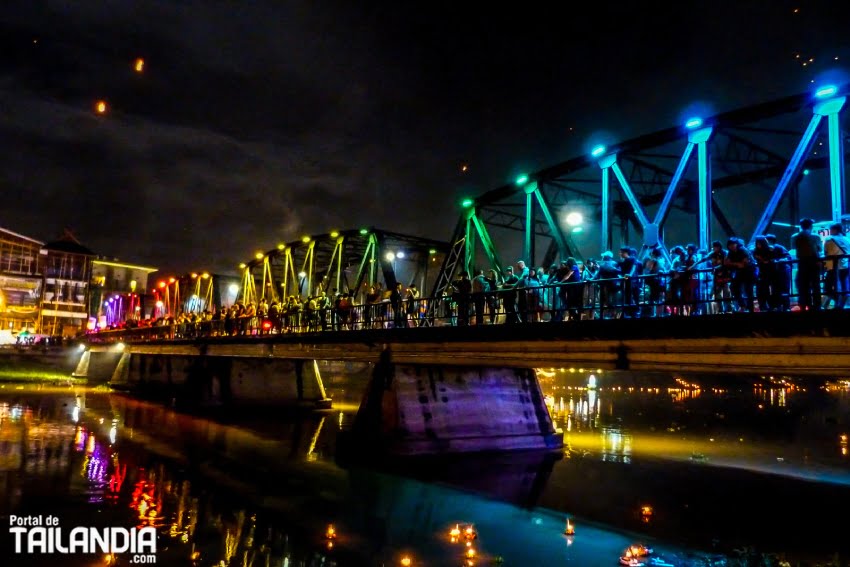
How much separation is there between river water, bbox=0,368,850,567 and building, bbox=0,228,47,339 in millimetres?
58849

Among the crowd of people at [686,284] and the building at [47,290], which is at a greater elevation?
the building at [47,290]

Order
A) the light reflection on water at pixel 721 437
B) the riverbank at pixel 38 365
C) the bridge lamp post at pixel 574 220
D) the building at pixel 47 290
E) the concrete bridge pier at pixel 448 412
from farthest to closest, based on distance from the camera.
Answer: the building at pixel 47 290, the riverbank at pixel 38 365, the bridge lamp post at pixel 574 220, the light reflection on water at pixel 721 437, the concrete bridge pier at pixel 448 412

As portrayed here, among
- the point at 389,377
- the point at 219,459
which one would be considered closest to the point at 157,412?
the point at 219,459

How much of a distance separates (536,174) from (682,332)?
1207cm

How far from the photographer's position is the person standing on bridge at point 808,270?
11.9m

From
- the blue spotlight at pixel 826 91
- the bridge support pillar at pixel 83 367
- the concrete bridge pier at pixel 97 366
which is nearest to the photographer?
the blue spotlight at pixel 826 91

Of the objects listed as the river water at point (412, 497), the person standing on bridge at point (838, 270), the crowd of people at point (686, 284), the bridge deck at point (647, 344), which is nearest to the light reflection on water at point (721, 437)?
the river water at point (412, 497)

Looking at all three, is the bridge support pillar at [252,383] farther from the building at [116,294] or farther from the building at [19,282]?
the building at [116,294]

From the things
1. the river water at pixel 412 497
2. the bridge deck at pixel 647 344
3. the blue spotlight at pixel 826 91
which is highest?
the blue spotlight at pixel 826 91

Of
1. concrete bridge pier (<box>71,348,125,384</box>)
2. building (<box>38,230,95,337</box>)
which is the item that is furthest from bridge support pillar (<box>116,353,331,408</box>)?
building (<box>38,230,95,337</box>)

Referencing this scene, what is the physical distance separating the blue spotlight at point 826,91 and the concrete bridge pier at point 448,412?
1397 centimetres

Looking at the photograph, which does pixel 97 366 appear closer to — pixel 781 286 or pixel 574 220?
pixel 574 220

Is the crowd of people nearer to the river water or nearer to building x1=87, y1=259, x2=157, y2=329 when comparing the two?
the river water

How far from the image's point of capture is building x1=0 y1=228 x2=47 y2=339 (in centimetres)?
8125
